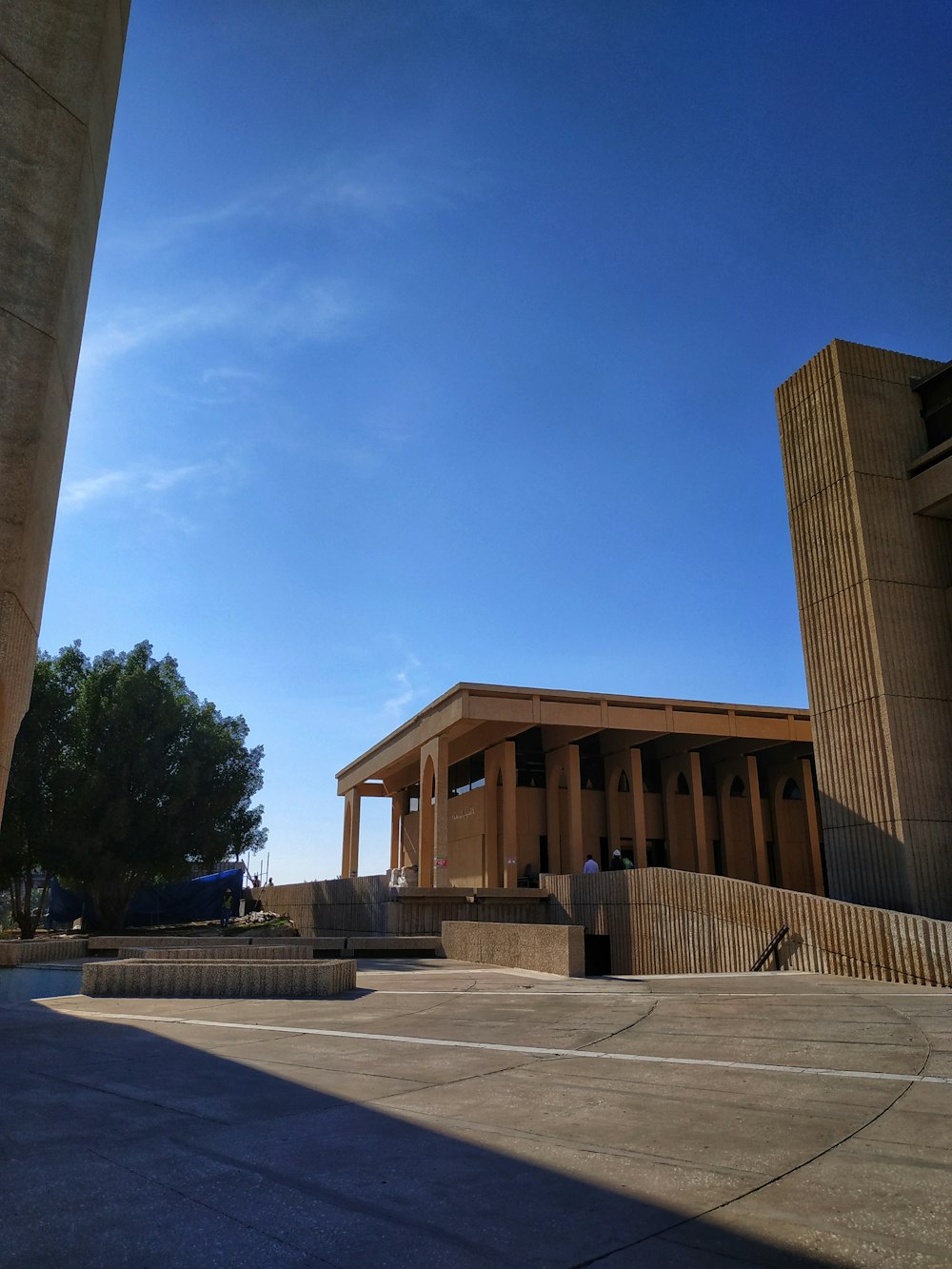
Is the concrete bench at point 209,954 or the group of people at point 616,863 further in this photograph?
the group of people at point 616,863

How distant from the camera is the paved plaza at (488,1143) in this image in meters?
2.99

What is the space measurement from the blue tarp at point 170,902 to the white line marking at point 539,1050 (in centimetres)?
3381

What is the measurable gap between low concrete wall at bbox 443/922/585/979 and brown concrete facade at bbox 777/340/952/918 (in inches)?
300

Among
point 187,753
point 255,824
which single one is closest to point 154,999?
point 187,753

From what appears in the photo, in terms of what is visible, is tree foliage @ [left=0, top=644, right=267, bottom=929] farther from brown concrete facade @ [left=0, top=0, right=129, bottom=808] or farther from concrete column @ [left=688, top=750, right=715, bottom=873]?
brown concrete facade @ [left=0, top=0, right=129, bottom=808]

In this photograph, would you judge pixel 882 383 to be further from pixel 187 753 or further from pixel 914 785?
pixel 187 753

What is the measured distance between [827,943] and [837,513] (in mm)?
10863

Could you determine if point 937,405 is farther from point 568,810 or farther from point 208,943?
point 208,943

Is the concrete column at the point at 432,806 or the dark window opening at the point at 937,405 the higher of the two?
the dark window opening at the point at 937,405

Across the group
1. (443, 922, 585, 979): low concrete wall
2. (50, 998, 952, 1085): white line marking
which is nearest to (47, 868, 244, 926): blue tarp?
(443, 922, 585, 979): low concrete wall

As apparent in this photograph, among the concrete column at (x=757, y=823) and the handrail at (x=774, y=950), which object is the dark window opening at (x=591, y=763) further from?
the handrail at (x=774, y=950)

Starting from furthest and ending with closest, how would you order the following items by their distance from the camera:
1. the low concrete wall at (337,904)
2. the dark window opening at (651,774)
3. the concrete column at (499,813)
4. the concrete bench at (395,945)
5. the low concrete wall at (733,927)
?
1. the dark window opening at (651,774)
2. the concrete column at (499,813)
3. the low concrete wall at (337,904)
4. the concrete bench at (395,945)
5. the low concrete wall at (733,927)

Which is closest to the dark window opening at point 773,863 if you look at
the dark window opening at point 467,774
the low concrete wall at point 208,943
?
the dark window opening at point 467,774

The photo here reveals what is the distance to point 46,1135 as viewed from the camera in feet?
14.3
